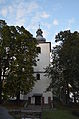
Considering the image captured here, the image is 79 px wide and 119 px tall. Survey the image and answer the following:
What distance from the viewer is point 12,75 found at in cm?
3803

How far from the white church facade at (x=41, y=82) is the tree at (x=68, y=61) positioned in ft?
12.8

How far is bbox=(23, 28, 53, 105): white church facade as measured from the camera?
150 ft

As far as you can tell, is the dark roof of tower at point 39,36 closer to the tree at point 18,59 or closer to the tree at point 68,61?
the tree at point 68,61

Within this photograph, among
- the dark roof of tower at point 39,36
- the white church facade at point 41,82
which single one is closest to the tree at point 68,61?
the white church facade at point 41,82

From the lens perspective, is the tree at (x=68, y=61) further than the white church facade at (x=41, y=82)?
No

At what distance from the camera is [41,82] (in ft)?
155

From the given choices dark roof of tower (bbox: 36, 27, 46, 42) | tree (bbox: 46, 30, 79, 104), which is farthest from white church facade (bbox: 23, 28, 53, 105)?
tree (bbox: 46, 30, 79, 104)

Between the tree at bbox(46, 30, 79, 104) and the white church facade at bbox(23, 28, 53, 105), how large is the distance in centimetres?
389

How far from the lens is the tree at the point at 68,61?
4002 centimetres

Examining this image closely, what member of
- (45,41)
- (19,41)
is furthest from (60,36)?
(19,41)

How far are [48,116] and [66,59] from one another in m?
15.5

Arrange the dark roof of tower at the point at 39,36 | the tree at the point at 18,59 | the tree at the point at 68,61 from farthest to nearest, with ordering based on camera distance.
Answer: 1. the dark roof of tower at the point at 39,36
2. the tree at the point at 68,61
3. the tree at the point at 18,59

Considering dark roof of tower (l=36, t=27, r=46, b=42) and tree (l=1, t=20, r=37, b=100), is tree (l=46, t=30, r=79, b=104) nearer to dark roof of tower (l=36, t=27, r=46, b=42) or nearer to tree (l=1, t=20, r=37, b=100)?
tree (l=1, t=20, r=37, b=100)

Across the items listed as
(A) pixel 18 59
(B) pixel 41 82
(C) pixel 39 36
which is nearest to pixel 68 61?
(B) pixel 41 82
